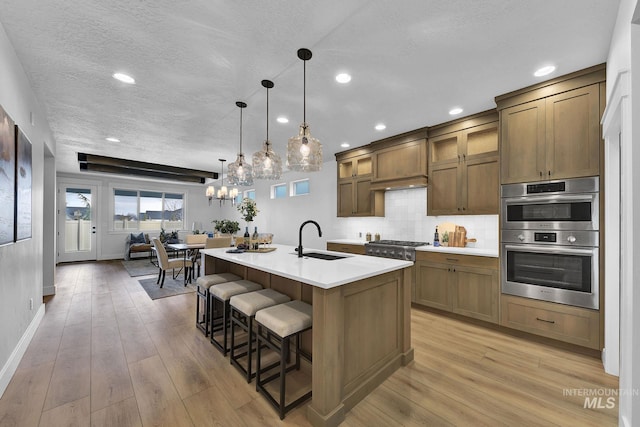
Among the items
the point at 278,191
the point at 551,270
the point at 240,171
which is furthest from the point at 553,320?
the point at 278,191

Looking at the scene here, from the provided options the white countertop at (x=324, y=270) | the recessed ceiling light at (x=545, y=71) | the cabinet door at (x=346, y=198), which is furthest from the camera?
the cabinet door at (x=346, y=198)

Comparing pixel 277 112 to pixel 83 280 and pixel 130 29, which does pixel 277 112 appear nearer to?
pixel 130 29

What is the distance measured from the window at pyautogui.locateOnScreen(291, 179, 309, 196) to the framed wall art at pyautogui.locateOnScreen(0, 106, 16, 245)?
16.3ft

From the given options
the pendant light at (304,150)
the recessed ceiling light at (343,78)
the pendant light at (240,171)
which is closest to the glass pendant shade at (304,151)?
the pendant light at (304,150)

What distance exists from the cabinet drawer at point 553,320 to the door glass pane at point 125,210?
10135mm

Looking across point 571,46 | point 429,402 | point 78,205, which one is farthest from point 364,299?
point 78,205

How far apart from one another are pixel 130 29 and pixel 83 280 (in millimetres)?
5678

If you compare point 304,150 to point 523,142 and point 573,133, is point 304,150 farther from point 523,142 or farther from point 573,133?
point 573,133

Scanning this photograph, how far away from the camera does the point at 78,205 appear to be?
25.5 ft

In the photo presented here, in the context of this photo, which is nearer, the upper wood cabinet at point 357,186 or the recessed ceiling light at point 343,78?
the recessed ceiling light at point 343,78

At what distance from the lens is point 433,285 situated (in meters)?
3.48

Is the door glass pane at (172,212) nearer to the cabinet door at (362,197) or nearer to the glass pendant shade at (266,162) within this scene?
the cabinet door at (362,197)

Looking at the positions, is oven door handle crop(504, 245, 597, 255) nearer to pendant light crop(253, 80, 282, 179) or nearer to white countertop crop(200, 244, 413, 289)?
white countertop crop(200, 244, 413, 289)

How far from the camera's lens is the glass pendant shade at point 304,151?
95.1 inches
